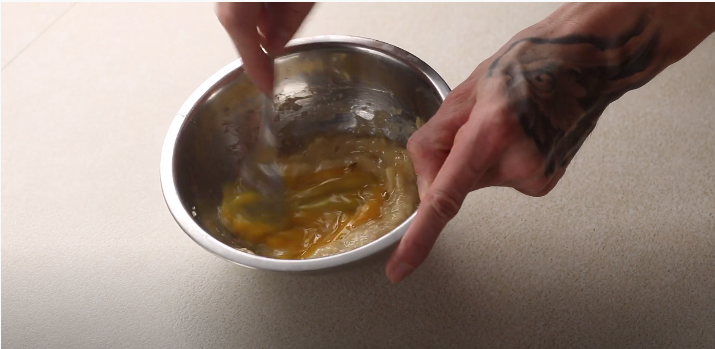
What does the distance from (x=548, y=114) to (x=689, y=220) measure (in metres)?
0.37

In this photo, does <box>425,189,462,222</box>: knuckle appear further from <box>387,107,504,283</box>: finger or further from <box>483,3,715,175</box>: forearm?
<box>483,3,715,175</box>: forearm

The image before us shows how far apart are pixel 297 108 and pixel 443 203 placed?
0.47 m

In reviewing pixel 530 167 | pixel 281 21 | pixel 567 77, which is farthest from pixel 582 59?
pixel 281 21

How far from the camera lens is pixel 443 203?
0.65 meters

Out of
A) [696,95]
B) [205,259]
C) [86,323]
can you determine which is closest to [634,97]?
[696,95]

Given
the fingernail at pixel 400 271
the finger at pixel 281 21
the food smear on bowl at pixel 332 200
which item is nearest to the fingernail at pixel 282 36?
the finger at pixel 281 21

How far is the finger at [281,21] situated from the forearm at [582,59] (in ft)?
0.87

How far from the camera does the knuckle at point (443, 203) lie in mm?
645

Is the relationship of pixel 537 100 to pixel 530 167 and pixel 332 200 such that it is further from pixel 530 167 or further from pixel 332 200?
pixel 332 200

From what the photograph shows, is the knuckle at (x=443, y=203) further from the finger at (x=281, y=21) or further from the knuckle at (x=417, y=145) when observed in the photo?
the finger at (x=281, y=21)

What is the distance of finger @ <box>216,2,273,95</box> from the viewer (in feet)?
2.35

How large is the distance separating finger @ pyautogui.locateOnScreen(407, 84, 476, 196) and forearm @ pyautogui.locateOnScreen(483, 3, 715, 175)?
1.7 inches

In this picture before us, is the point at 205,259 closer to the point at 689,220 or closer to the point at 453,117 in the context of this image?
the point at 453,117

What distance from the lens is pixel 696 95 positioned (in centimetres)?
106
